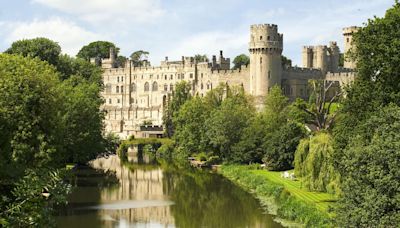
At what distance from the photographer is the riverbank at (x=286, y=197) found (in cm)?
2723

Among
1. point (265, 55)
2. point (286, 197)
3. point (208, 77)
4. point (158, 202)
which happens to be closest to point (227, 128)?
point (265, 55)

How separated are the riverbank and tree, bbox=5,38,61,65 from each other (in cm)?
2993

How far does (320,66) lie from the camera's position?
88.9 meters

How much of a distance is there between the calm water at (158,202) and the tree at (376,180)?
7814 mm

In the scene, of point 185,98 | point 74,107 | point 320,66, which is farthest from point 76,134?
point 320,66

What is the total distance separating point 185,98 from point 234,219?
166 ft

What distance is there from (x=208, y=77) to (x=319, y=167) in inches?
2368

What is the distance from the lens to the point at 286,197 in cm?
3341

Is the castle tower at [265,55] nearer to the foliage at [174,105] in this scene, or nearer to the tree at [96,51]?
the foliage at [174,105]

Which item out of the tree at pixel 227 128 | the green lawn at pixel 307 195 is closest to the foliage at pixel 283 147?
the green lawn at pixel 307 195

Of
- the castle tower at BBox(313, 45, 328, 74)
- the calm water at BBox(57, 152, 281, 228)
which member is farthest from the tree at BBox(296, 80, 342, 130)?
the castle tower at BBox(313, 45, 328, 74)

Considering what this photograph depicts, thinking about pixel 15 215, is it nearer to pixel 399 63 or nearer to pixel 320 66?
pixel 399 63

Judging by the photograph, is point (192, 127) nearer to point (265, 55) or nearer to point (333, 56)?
point (265, 55)

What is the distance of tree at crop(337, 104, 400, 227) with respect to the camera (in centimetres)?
1891
